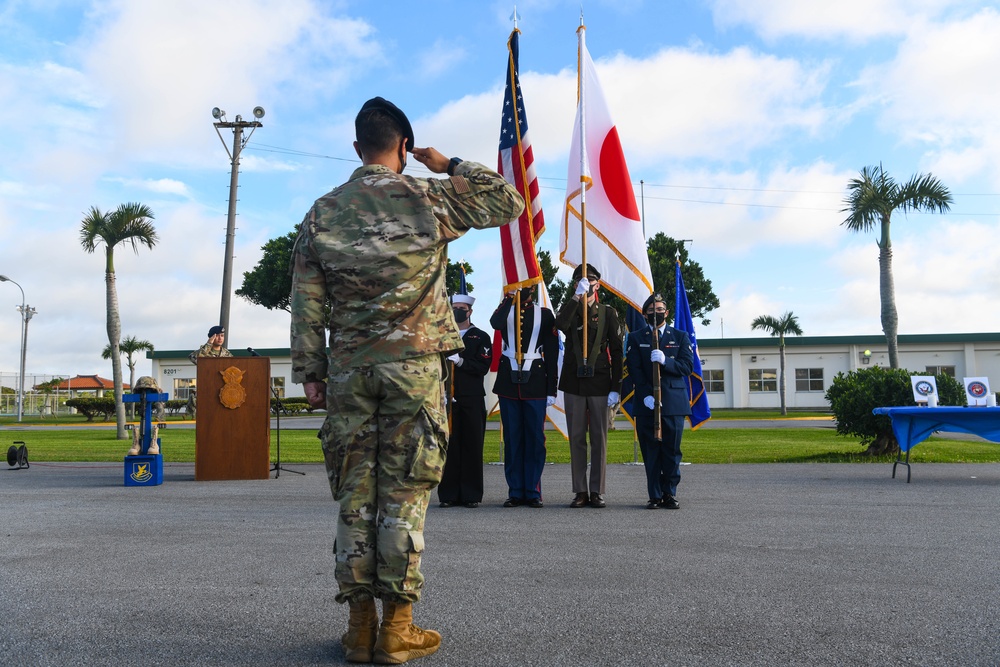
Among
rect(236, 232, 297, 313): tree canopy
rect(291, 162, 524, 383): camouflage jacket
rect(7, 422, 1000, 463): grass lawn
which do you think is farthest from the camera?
rect(236, 232, 297, 313): tree canopy

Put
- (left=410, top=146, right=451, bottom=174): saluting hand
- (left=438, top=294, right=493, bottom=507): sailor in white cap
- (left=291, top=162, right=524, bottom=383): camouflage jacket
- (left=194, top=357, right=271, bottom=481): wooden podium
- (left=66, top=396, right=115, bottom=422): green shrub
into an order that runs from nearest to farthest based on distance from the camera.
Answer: (left=291, top=162, right=524, bottom=383): camouflage jacket, (left=410, top=146, right=451, bottom=174): saluting hand, (left=438, top=294, right=493, bottom=507): sailor in white cap, (left=194, top=357, right=271, bottom=481): wooden podium, (left=66, top=396, right=115, bottom=422): green shrub

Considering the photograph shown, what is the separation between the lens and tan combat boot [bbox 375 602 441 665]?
3.07 m

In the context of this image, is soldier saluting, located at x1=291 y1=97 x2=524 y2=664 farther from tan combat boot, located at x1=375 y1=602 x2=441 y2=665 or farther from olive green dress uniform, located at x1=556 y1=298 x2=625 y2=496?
olive green dress uniform, located at x1=556 y1=298 x2=625 y2=496

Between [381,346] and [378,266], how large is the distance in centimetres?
32

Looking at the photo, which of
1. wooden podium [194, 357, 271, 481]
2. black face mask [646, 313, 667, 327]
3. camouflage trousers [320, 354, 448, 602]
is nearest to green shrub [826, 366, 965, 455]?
black face mask [646, 313, 667, 327]

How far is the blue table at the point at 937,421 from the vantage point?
395 inches

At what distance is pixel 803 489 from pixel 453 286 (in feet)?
128

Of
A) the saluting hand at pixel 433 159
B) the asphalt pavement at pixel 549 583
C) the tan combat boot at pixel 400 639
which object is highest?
the saluting hand at pixel 433 159

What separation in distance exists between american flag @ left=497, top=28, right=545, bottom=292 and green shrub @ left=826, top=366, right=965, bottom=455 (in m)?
8.29

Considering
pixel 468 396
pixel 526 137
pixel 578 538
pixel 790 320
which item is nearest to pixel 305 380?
pixel 578 538

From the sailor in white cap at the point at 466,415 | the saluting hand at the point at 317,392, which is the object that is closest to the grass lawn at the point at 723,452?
the sailor in white cap at the point at 466,415

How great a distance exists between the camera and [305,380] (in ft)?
11.2

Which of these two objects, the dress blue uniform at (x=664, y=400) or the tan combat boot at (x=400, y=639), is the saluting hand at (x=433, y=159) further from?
the dress blue uniform at (x=664, y=400)

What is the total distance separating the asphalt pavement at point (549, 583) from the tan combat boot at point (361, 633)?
91mm
